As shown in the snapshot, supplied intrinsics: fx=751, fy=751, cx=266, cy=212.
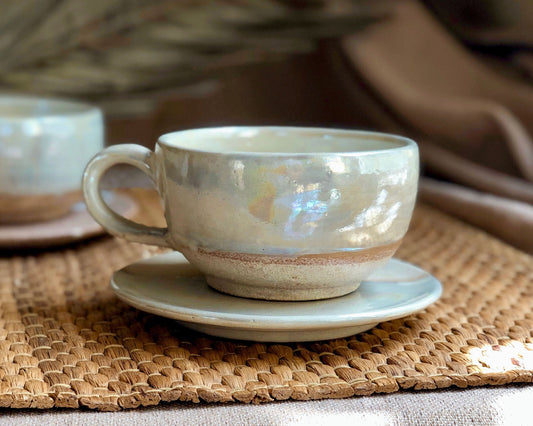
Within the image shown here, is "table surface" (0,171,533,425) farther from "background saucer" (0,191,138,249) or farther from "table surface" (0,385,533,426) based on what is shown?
"background saucer" (0,191,138,249)

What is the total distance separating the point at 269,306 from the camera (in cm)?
37

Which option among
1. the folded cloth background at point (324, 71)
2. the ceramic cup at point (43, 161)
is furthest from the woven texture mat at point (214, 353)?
the folded cloth background at point (324, 71)

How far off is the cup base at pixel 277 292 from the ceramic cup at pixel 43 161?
24cm

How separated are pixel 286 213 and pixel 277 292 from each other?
47 millimetres

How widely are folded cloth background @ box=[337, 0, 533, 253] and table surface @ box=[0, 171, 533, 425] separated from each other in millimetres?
393

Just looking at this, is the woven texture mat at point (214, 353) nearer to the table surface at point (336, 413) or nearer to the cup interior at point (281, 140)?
the table surface at point (336, 413)

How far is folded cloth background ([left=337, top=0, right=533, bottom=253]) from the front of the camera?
0.76m

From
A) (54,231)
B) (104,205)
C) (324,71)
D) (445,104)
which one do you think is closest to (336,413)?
(104,205)

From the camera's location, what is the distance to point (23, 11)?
0.74 metres

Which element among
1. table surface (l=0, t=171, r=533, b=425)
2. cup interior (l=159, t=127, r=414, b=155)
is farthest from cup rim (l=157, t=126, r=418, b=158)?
table surface (l=0, t=171, r=533, b=425)

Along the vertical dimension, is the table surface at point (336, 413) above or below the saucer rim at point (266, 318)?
below

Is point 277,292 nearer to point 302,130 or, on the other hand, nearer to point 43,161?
point 302,130

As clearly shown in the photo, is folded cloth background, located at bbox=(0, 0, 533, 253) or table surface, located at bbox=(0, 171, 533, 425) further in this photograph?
folded cloth background, located at bbox=(0, 0, 533, 253)

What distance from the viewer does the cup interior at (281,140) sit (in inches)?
17.3
